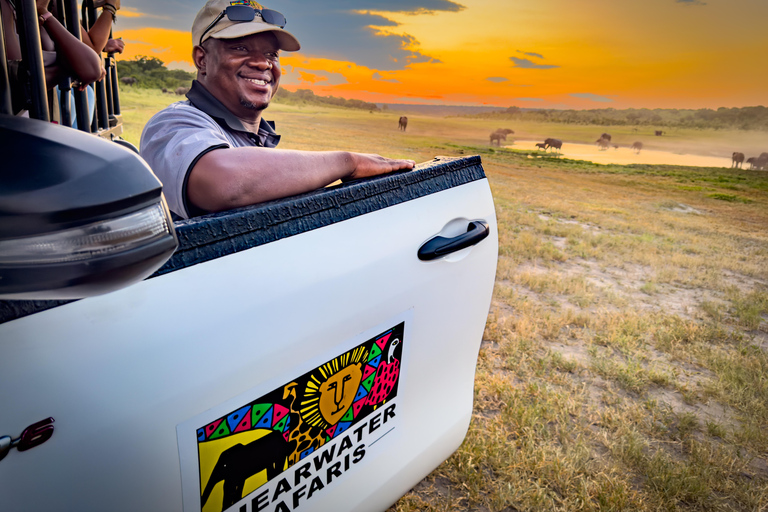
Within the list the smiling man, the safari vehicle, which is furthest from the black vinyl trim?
the smiling man

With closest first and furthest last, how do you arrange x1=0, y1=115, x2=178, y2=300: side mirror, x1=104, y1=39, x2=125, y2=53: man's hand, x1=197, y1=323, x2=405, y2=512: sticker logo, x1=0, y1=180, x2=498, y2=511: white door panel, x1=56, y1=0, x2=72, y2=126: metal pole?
x1=0, y1=115, x2=178, y2=300: side mirror < x1=0, y1=180, x2=498, y2=511: white door panel < x1=197, y1=323, x2=405, y2=512: sticker logo < x1=56, y1=0, x2=72, y2=126: metal pole < x1=104, y1=39, x2=125, y2=53: man's hand

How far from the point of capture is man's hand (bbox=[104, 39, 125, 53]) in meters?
2.80

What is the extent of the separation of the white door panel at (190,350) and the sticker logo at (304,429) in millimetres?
30

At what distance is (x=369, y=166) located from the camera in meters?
1.43

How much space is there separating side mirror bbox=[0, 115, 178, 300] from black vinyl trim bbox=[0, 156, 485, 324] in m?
0.22

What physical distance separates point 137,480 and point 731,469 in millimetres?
2636

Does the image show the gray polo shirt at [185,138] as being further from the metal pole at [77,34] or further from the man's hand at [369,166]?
the metal pole at [77,34]

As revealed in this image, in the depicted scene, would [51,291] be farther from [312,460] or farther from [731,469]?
[731,469]

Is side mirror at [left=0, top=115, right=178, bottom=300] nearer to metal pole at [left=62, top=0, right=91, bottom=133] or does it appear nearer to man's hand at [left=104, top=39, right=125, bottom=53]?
metal pole at [left=62, top=0, right=91, bottom=133]

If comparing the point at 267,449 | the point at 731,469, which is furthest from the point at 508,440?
the point at 267,449

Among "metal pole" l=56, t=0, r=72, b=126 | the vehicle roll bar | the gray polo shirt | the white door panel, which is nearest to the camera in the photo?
the white door panel

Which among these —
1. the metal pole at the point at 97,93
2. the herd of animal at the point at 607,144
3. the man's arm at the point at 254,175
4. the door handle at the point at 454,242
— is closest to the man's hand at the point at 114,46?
the metal pole at the point at 97,93

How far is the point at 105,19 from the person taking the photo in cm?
230

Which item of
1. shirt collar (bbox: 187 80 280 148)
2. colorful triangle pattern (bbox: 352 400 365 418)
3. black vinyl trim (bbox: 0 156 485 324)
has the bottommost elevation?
colorful triangle pattern (bbox: 352 400 365 418)
